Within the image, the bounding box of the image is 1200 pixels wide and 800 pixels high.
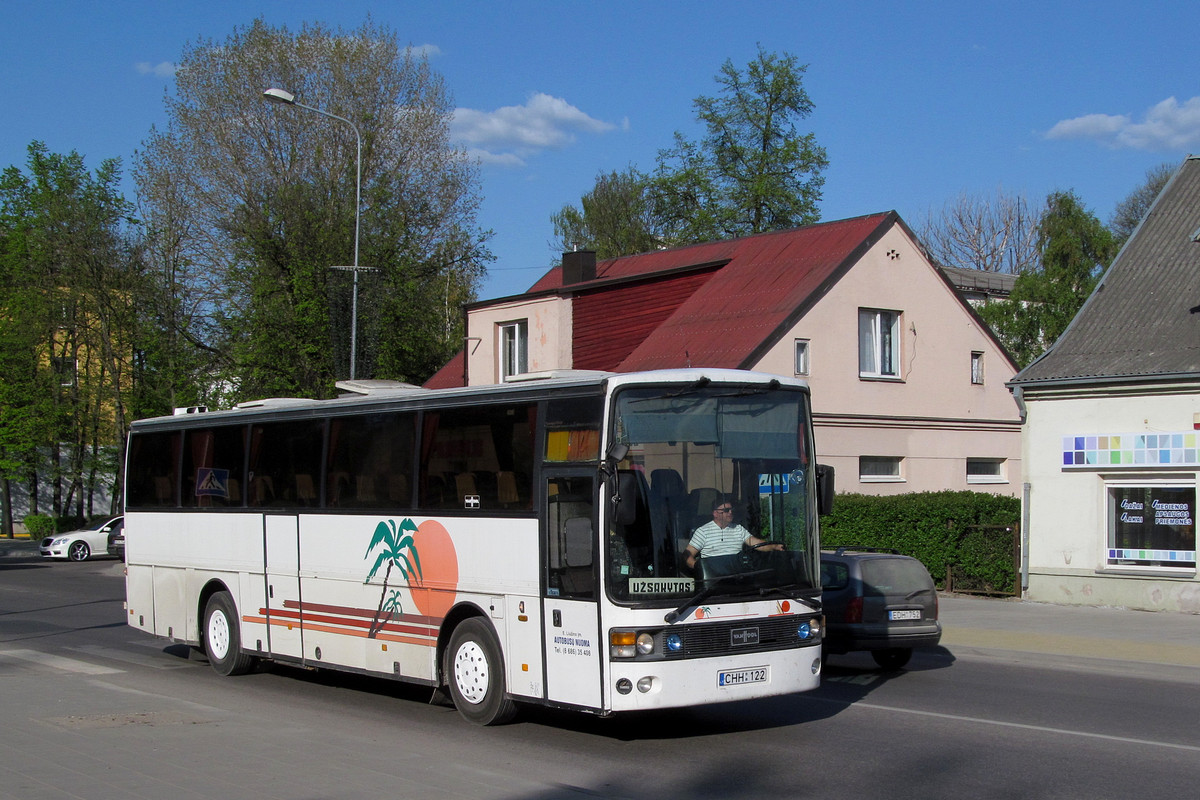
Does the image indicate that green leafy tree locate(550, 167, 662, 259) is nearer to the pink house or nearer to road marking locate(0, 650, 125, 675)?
the pink house

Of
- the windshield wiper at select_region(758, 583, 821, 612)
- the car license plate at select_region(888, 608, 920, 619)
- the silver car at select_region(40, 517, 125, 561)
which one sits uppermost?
the windshield wiper at select_region(758, 583, 821, 612)

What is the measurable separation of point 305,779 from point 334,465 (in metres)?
5.00

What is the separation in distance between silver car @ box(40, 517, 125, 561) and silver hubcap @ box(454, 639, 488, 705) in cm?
3170

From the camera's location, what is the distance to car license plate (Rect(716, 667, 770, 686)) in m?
9.46

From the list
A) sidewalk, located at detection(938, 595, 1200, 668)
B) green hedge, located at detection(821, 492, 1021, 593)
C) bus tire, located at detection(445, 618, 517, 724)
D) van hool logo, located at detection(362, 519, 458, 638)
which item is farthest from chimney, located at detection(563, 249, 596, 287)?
bus tire, located at detection(445, 618, 517, 724)

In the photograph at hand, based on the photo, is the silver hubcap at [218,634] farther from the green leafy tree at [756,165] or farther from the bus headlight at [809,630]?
the green leafy tree at [756,165]

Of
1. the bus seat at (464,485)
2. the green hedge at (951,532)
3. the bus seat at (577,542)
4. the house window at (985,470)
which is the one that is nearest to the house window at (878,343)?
the house window at (985,470)

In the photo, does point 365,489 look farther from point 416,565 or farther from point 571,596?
point 571,596

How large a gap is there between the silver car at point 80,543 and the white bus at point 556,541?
1144 inches

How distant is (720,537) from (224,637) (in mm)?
7424

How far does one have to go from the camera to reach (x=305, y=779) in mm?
8047

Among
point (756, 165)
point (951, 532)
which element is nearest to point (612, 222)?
point (756, 165)

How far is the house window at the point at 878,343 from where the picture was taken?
3050 cm

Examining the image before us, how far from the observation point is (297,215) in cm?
3838
